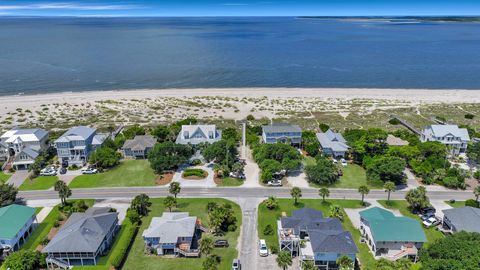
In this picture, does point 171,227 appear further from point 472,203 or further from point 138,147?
point 472,203

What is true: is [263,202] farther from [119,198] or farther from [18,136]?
[18,136]

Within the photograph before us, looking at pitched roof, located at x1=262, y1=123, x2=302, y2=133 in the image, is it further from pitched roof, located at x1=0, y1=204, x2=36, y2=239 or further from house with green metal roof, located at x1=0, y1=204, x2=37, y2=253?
pitched roof, located at x1=0, y1=204, x2=36, y2=239

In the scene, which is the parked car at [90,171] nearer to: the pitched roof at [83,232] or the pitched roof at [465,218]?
the pitched roof at [83,232]

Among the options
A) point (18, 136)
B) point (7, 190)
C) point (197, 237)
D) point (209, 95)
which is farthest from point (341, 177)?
point (209, 95)

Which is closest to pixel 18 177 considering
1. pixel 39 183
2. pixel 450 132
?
pixel 39 183

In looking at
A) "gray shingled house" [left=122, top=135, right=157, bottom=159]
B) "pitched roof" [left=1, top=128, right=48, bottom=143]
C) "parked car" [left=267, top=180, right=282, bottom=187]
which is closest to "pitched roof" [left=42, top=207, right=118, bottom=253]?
"gray shingled house" [left=122, top=135, right=157, bottom=159]

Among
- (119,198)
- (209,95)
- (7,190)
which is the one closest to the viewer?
(7,190)

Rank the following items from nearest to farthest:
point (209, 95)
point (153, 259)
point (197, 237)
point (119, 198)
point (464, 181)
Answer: point (153, 259) < point (197, 237) < point (119, 198) < point (464, 181) < point (209, 95)

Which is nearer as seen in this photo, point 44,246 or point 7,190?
point 44,246
